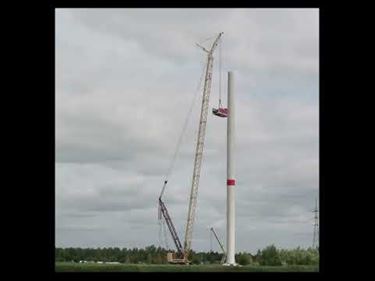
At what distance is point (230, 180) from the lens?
1628 inches

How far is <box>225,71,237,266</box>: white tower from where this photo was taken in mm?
41188

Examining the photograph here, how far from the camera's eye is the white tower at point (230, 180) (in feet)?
135
